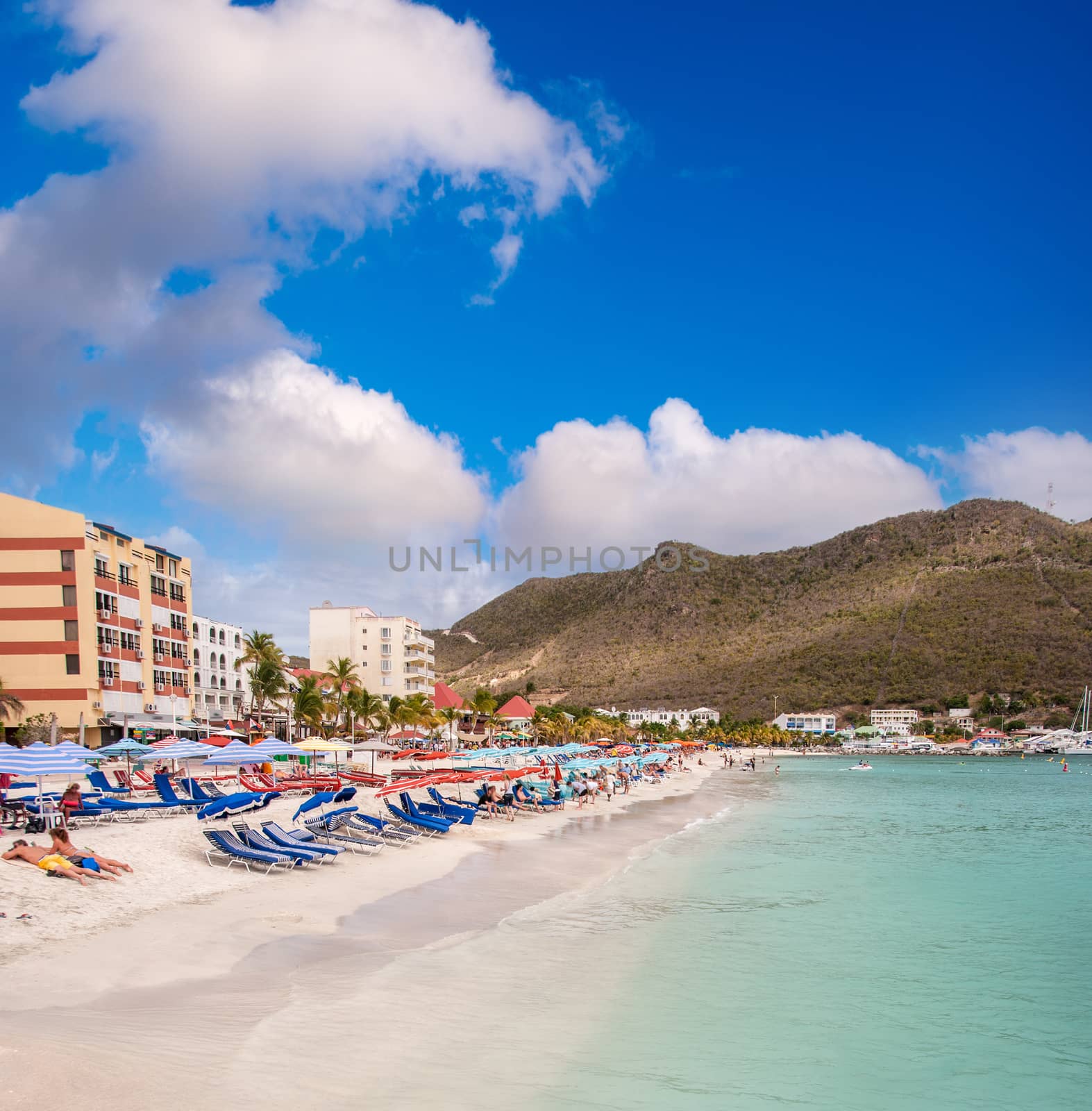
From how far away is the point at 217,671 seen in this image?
7088cm

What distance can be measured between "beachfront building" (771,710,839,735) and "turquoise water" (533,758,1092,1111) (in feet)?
324

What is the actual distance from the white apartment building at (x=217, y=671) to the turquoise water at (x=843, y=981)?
163 ft

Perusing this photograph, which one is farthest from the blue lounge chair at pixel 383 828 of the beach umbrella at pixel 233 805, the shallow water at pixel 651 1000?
the beach umbrella at pixel 233 805

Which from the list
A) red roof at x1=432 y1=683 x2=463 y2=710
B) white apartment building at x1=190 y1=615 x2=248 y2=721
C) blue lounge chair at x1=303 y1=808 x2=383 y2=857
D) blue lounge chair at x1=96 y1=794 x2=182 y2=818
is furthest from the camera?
red roof at x1=432 y1=683 x2=463 y2=710

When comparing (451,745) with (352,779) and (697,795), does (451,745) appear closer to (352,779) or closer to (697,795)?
(697,795)

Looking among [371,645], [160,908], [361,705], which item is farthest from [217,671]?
[160,908]

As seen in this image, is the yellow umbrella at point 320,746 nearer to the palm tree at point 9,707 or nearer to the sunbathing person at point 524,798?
the sunbathing person at point 524,798

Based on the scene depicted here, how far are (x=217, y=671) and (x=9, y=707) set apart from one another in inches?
1104

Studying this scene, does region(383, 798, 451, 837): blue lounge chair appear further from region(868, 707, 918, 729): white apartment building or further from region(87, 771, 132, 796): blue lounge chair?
region(868, 707, 918, 729): white apartment building

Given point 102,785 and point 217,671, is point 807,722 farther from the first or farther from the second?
point 102,785

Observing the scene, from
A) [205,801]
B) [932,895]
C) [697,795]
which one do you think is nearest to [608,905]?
[932,895]

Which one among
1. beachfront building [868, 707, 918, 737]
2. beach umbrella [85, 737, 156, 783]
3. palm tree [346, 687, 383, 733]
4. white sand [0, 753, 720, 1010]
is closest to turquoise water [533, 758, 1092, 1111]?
white sand [0, 753, 720, 1010]

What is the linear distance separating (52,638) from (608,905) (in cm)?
3828

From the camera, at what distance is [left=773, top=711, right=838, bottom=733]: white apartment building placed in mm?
122438
